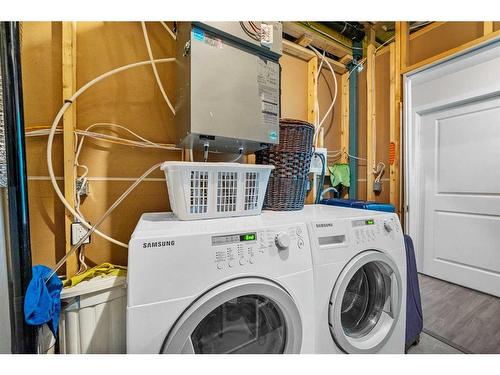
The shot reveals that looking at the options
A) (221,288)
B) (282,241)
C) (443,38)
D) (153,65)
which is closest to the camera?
(221,288)

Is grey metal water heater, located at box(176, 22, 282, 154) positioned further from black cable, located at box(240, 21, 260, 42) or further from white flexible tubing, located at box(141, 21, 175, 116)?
white flexible tubing, located at box(141, 21, 175, 116)

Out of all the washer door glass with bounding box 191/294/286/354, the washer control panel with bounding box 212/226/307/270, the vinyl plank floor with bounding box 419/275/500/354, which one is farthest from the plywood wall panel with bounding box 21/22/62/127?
the vinyl plank floor with bounding box 419/275/500/354

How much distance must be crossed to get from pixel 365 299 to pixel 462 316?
3.35 ft

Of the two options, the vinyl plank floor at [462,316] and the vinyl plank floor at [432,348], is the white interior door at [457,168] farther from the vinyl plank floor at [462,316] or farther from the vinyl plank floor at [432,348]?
the vinyl plank floor at [432,348]

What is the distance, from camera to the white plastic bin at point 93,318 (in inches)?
36.0

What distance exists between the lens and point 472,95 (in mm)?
1694

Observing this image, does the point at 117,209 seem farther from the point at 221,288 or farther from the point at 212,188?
the point at 221,288

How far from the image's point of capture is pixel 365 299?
110 cm

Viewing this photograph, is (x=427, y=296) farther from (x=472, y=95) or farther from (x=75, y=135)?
(x=75, y=135)

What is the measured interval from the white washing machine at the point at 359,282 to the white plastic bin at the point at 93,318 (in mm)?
882

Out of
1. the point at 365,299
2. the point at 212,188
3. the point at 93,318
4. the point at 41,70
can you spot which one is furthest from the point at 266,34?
the point at 93,318

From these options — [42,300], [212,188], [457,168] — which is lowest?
[42,300]

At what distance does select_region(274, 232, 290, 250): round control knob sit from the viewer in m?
0.77

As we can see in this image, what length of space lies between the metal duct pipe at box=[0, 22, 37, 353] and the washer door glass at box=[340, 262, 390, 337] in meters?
1.35
